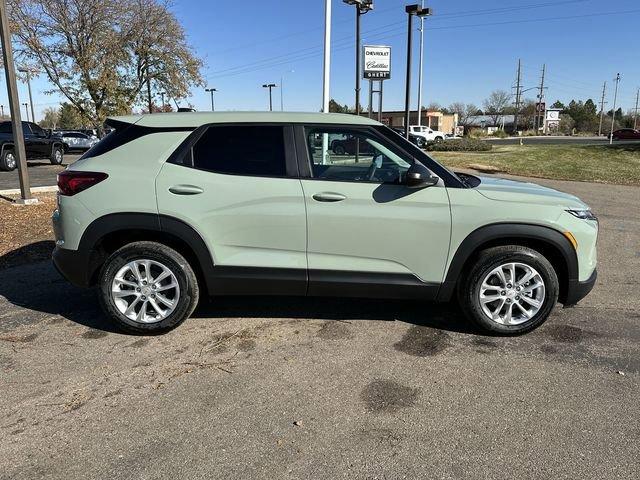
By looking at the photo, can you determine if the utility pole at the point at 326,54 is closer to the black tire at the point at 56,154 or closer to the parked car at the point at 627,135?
the black tire at the point at 56,154

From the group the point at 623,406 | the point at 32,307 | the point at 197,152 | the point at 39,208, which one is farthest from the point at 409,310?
the point at 39,208

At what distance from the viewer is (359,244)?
414cm

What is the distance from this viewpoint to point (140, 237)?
438 cm

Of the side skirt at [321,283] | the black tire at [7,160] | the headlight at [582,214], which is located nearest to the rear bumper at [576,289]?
the headlight at [582,214]

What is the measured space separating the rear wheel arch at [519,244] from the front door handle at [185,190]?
206 cm

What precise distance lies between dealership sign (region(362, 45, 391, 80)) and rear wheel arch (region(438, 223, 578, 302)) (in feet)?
45.7

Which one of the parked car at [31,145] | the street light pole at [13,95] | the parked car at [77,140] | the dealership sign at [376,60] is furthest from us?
the parked car at [77,140]

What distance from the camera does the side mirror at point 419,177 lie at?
A: 4.00 metres

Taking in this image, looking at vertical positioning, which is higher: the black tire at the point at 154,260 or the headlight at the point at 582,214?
the headlight at the point at 582,214

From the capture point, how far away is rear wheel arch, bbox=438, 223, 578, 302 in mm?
4105

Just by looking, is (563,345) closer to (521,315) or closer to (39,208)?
(521,315)

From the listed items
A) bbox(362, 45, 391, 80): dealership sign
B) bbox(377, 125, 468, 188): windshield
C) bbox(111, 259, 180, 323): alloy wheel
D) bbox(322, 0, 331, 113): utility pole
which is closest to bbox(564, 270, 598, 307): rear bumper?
bbox(377, 125, 468, 188): windshield

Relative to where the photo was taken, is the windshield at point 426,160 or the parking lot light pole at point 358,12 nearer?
the windshield at point 426,160

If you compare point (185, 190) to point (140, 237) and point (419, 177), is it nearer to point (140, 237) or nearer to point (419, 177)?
point (140, 237)
